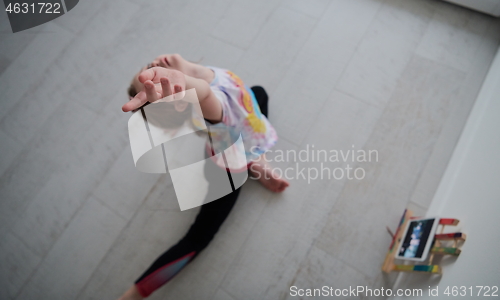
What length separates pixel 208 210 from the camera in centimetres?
101

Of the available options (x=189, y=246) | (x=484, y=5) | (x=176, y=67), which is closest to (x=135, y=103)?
(x=176, y=67)

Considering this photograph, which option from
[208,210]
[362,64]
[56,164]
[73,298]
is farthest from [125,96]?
[362,64]

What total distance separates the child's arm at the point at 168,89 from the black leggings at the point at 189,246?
33 cm

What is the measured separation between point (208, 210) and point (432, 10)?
4.01 feet

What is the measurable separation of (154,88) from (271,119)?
2.42 feet

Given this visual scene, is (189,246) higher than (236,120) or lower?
lower

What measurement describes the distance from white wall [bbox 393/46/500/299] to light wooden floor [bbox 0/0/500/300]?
7 cm

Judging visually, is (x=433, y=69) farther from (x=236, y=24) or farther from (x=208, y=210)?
(x=208, y=210)

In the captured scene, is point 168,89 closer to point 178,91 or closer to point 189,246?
point 178,91

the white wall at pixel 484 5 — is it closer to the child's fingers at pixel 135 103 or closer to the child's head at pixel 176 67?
the child's head at pixel 176 67

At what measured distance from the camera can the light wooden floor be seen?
3.40 ft

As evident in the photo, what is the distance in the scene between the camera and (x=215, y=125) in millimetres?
851

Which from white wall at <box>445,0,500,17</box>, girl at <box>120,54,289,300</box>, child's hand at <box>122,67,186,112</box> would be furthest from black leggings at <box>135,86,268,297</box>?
white wall at <box>445,0,500,17</box>
